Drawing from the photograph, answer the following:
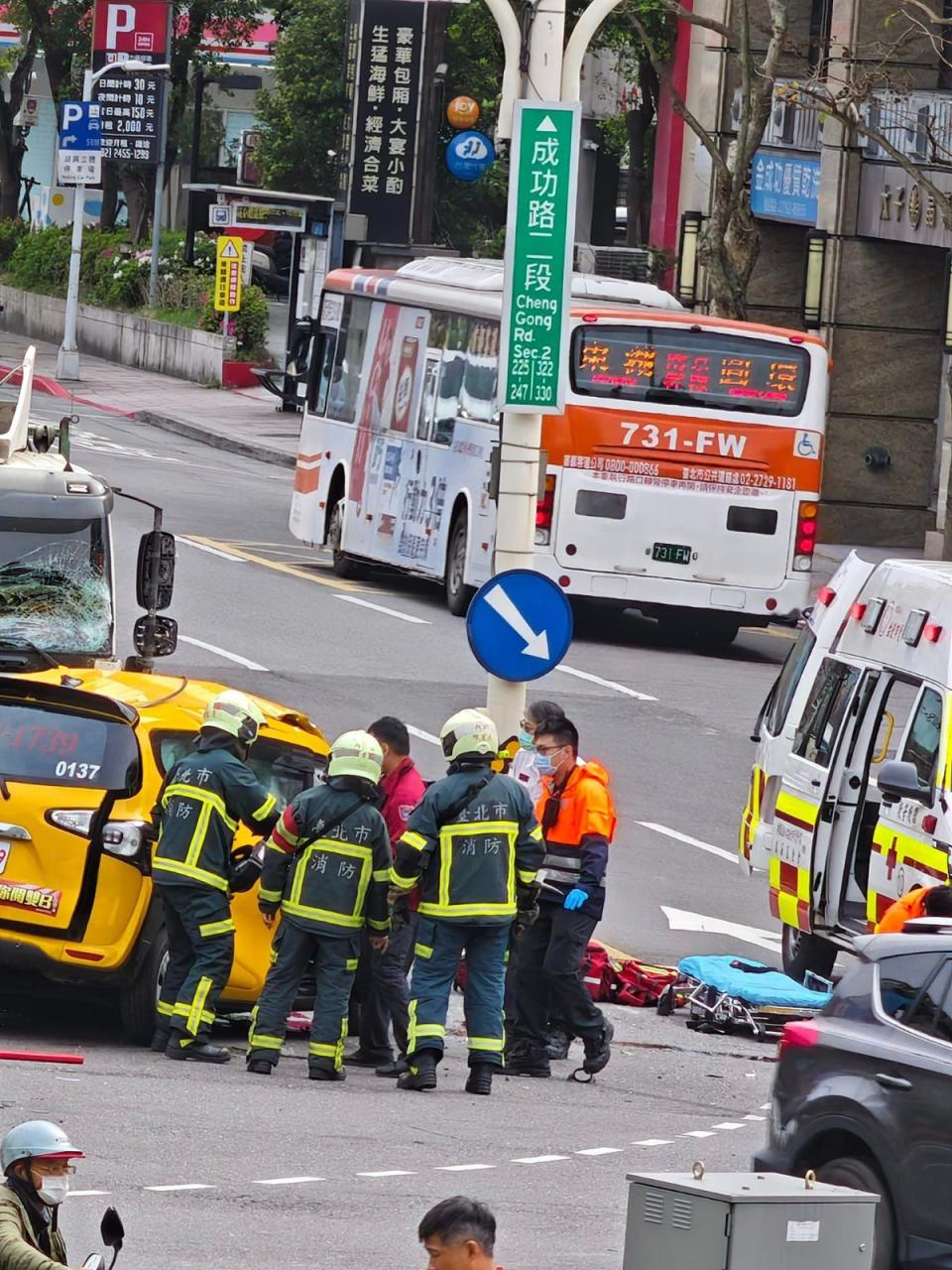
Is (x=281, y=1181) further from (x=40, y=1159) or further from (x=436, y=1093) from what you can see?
(x=40, y=1159)

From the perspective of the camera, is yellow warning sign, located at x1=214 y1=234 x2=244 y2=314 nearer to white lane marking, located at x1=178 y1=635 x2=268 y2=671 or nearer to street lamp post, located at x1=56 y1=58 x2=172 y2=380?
street lamp post, located at x1=56 y1=58 x2=172 y2=380

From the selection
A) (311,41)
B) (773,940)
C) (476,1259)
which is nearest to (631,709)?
(773,940)

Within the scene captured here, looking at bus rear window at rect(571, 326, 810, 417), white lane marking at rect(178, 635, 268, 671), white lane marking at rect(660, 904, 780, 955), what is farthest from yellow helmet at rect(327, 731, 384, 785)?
bus rear window at rect(571, 326, 810, 417)

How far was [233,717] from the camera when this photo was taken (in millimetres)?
11570

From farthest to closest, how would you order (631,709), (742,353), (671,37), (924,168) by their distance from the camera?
(671,37) < (924,168) < (742,353) < (631,709)

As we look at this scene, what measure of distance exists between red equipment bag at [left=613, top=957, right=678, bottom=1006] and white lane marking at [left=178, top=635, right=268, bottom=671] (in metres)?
8.29

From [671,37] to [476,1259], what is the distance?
123 feet

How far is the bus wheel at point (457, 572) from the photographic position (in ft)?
85.4

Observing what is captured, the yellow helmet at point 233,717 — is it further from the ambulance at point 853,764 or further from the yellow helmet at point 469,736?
the ambulance at point 853,764

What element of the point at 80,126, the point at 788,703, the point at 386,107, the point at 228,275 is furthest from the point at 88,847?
the point at 80,126

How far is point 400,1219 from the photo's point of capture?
9055 millimetres

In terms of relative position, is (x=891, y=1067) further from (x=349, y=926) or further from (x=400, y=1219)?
(x=349, y=926)

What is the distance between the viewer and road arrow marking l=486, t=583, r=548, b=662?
44.5ft

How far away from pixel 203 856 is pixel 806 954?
4500 millimetres
